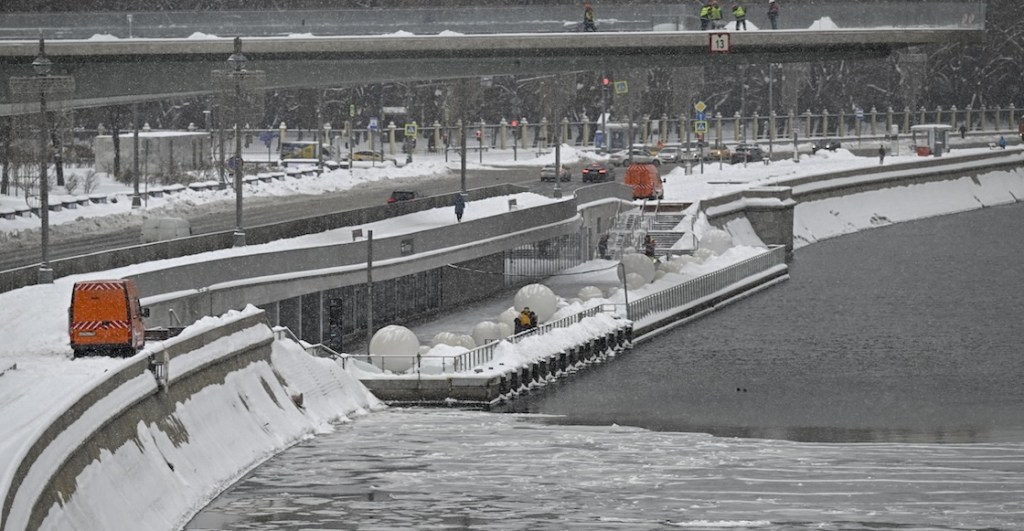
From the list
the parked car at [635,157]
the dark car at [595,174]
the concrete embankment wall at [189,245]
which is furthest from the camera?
the parked car at [635,157]

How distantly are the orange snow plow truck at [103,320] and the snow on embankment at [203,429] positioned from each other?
1.13 m

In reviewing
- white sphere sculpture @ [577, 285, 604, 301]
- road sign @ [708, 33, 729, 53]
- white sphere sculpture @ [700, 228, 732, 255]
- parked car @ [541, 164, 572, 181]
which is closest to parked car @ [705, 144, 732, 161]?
parked car @ [541, 164, 572, 181]

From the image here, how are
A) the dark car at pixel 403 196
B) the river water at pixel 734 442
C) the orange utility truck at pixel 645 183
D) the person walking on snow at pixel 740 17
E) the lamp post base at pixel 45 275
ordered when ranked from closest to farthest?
the river water at pixel 734 442 < the lamp post base at pixel 45 275 < the person walking on snow at pixel 740 17 < the dark car at pixel 403 196 < the orange utility truck at pixel 645 183

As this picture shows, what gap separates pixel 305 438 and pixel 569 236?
44226 millimetres

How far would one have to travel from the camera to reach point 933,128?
134 metres

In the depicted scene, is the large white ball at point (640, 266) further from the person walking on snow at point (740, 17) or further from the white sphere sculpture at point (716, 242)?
the white sphere sculpture at point (716, 242)

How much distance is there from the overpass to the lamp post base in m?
25.7

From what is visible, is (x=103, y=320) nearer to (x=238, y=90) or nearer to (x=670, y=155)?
(x=238, y=90)

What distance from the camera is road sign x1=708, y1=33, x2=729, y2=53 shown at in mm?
74606

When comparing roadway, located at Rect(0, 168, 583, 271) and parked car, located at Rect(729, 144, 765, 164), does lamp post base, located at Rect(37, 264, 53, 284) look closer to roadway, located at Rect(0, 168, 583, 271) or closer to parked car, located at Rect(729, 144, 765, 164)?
roadway, located at Rect(0, 168, 583, 271)

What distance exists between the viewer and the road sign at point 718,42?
74606 mm

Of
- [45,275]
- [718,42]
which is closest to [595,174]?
[718,42]

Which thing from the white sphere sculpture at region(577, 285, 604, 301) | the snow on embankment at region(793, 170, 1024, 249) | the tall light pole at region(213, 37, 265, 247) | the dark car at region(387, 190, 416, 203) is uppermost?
the tall light pole at region(213, 37, 265, 247)

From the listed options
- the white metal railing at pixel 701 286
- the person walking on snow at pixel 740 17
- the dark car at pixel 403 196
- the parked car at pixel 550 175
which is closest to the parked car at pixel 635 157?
the parked car at pixel 550 175
